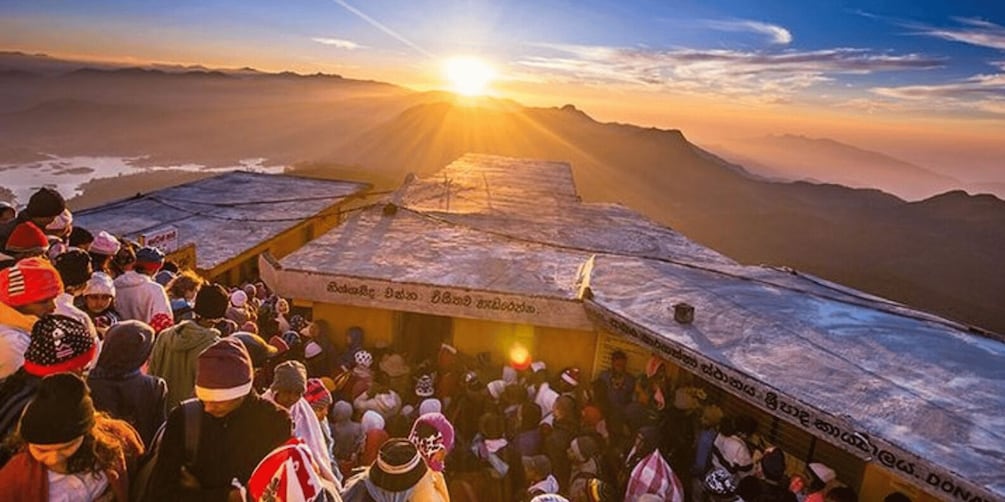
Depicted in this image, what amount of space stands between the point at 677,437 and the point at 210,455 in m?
5.16

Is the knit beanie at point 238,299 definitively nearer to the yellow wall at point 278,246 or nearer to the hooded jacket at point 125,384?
the hooded jacket at point 125,384

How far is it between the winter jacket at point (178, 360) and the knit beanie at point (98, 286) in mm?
1260

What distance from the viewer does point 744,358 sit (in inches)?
269

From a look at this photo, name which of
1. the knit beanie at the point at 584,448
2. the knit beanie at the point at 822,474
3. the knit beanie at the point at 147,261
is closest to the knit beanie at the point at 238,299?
the knit beanie at the point at 147,261

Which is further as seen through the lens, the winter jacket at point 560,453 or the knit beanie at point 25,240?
the winter jacket at point 560,453

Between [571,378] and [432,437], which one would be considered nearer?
[432,437]

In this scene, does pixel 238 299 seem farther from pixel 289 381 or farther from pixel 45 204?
pixel 289 381

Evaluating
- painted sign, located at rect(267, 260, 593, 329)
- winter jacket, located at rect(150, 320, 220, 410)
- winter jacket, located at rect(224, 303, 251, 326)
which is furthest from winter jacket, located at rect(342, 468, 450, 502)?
painted sign, located at rect(267, 260, 593, 329)

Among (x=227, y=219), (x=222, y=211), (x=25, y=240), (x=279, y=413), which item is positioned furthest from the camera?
(x=222, y=211)

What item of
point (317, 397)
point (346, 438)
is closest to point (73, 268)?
point (317, 397)

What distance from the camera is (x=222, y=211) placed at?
52.6 feet

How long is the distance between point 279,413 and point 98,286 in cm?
327

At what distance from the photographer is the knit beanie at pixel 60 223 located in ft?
23.8

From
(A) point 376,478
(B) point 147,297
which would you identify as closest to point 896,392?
(A) point 376,478
